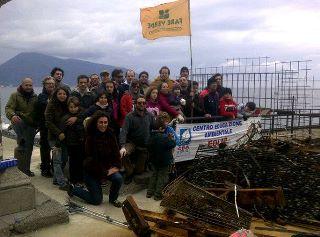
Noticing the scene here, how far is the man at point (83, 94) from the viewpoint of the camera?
823cm

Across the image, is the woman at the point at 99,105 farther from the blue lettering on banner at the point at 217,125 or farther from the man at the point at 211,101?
the man at the point at 211,101

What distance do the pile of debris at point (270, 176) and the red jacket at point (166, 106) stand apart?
1102 millimetres

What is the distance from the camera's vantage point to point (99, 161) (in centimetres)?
698

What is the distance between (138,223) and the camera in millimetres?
5383

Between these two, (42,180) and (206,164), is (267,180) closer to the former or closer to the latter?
(206,164)

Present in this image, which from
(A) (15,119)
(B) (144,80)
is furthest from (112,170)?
(B) (144,80)

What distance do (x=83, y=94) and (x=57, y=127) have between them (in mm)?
1044

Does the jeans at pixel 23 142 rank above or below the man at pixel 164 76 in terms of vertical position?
below

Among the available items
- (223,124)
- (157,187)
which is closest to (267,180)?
(157,187)

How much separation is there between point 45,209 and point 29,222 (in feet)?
1.33

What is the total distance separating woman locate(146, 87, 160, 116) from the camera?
8.31m

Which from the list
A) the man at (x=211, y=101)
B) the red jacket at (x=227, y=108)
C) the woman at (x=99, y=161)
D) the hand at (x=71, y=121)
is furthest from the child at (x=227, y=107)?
the hand at (x=71, y=121)

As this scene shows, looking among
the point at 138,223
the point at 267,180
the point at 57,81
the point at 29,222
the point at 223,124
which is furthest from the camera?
the point at 223,124

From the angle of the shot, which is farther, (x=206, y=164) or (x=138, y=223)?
(x=206, y=164)
